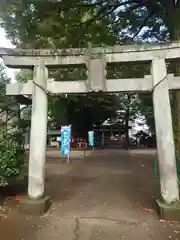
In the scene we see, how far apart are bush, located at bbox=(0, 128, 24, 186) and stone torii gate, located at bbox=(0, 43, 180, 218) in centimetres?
75

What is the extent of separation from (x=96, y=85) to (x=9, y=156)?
9.02 ft

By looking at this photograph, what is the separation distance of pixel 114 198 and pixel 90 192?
992 mm

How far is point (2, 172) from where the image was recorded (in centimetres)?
584

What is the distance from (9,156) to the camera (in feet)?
19.9

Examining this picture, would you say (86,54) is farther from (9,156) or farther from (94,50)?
(9,156)

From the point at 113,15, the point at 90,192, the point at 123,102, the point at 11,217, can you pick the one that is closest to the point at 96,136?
the point at 123,102

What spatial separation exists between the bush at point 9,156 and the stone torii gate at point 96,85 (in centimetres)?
75

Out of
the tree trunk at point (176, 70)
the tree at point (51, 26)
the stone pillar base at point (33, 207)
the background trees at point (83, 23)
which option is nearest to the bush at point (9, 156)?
the stone pillar base at point (33, 207)

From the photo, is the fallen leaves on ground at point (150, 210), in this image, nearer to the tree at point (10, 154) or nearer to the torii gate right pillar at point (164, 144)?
the torii gate right pillar at point (164, 144)

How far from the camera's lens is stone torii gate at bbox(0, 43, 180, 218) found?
5391mm

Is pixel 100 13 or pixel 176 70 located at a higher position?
pixel 100 13

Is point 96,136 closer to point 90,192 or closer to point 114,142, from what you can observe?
point 114,142

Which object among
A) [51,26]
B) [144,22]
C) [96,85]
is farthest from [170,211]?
[144,22]

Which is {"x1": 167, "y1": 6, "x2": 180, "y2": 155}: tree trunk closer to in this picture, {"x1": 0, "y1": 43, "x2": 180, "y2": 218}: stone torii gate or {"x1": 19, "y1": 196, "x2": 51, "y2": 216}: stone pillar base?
{"x1": 0, "y1": 43, "x2": 180, "y2": 218}: stone torii gate
